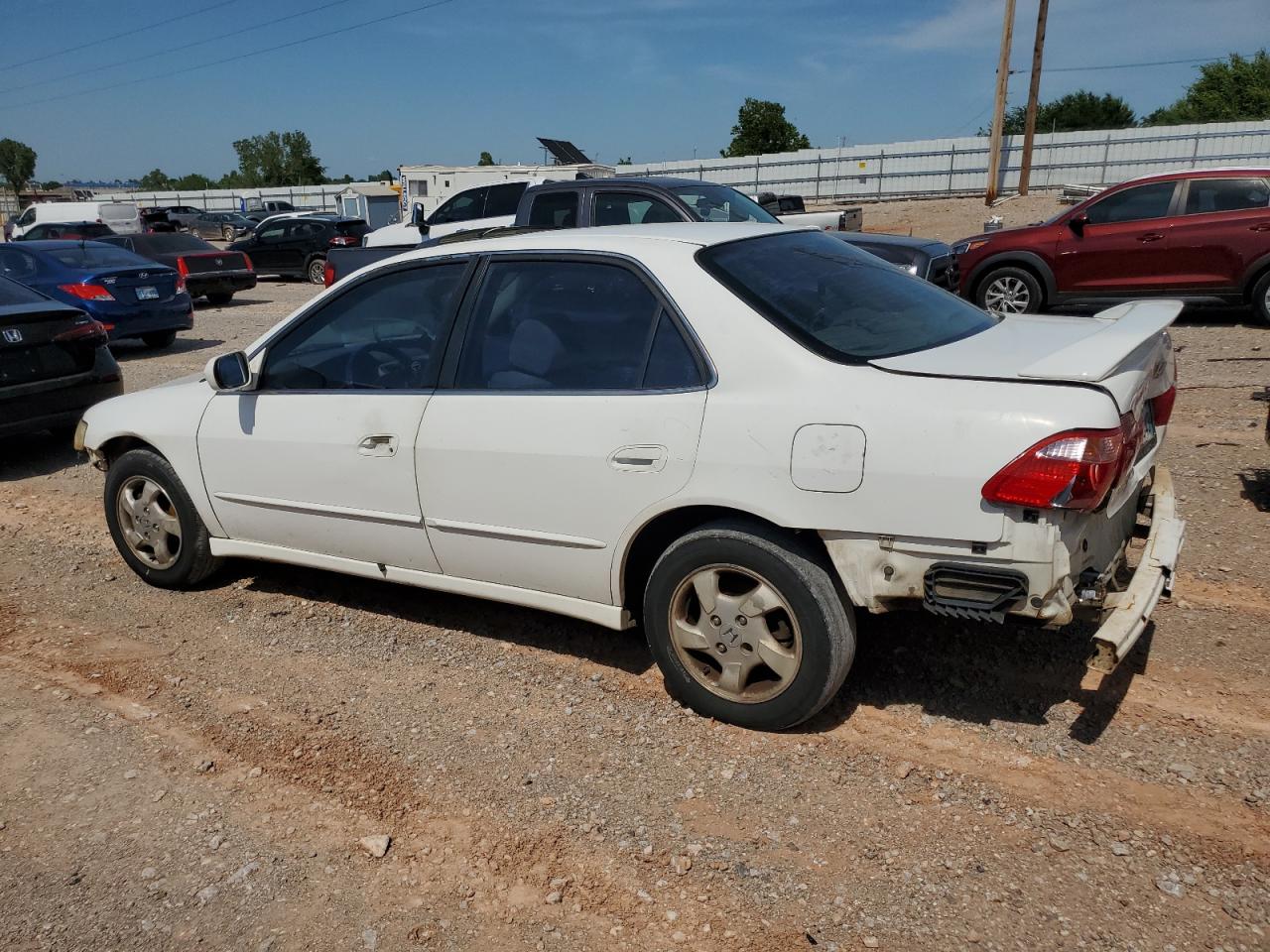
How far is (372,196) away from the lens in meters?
36.4

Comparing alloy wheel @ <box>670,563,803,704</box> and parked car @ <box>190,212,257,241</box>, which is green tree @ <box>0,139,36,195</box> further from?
alloy wheel @ <box>670,563,803,704</box>

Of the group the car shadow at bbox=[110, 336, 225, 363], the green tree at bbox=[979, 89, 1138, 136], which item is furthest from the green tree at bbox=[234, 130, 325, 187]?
the car shadow at bbox=[110, 336, 225, 363]

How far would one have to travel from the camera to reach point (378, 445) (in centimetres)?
401

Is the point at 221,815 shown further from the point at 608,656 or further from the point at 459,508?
the point at 608,656

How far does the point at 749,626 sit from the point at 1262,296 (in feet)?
32.5

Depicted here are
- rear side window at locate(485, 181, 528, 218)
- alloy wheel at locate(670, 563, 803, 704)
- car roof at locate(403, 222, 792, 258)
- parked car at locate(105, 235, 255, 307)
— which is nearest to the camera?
alloy wheel at locate(670, 563, 803, 704)

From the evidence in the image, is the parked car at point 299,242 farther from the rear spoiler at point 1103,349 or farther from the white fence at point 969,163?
the rear spoiler at point 1103,349

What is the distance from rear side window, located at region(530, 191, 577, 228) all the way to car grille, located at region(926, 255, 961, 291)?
3602 mm

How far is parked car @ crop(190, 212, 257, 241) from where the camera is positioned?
130ft

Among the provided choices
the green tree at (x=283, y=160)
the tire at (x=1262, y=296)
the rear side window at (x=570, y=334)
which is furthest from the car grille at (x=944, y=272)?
the green tree at (x=283, y=160)

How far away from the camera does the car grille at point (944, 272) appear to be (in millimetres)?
10266

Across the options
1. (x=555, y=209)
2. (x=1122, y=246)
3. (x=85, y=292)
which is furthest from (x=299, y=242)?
(x=1122, y=246)

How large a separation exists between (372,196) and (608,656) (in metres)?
35.2

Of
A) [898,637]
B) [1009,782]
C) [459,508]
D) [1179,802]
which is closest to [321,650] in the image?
[459,508]
